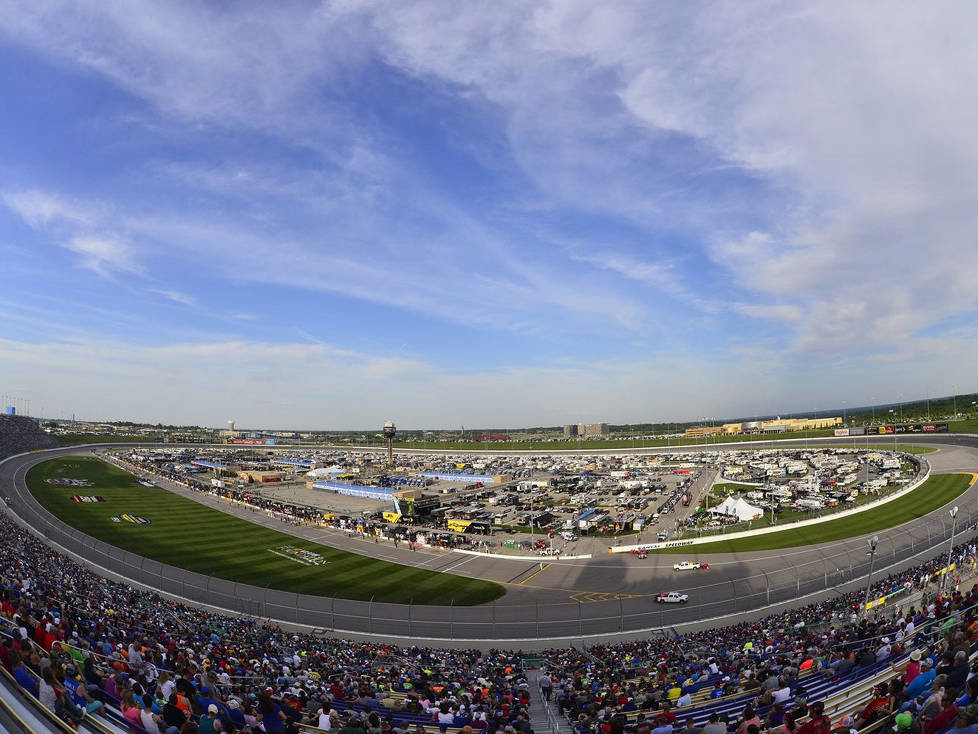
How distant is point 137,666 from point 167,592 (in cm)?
2384

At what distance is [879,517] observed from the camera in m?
46.2

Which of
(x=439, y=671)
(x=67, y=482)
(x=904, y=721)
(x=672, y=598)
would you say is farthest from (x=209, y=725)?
(x=67, y=482)

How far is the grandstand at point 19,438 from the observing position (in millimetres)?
91056

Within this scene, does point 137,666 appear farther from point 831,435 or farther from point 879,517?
point 831,435

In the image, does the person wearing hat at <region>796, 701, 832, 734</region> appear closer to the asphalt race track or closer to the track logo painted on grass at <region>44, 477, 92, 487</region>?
the asphalt race track

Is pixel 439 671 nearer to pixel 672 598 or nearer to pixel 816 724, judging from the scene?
pixel 816 724

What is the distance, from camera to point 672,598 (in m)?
30.0

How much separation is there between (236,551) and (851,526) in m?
51.2

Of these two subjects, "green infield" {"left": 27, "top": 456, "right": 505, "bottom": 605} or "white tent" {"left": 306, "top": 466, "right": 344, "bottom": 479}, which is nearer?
"green infield" {"left": 27, "top": 456, "right": 505, "bottom": 605}

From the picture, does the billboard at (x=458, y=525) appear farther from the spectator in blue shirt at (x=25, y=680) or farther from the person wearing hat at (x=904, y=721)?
the person wearing hat at (x=904, y=721)

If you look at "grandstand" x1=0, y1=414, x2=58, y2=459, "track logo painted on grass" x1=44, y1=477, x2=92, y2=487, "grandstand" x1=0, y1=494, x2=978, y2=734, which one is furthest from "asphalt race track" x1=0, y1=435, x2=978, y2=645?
"grandstand" x1=0, y1=414, x2=58, y2=459

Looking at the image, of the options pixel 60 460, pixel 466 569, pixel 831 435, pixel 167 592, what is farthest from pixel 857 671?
pixel 831 435

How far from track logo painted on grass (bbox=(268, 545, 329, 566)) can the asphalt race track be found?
336cm

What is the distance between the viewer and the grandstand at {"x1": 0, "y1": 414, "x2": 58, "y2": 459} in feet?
299
